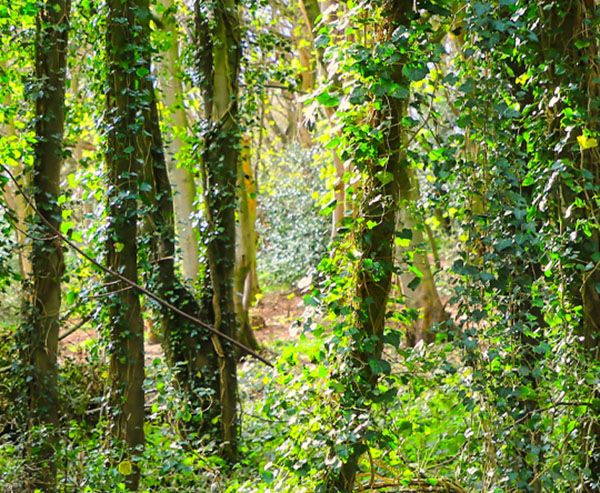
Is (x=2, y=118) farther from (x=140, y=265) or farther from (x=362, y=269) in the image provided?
(x=362, y=269)

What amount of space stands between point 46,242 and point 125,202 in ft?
2.18

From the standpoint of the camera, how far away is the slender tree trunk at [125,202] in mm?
5223

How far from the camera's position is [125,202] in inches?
206

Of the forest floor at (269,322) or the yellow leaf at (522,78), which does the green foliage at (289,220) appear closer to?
the forest floor at (269,322)

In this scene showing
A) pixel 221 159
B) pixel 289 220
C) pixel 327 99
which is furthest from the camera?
pixel 289 220

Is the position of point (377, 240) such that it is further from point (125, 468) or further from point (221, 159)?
point (221, 159)

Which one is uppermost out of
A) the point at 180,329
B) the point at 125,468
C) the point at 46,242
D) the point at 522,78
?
the point at 522,78

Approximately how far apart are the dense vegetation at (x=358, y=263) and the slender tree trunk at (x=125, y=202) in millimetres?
16

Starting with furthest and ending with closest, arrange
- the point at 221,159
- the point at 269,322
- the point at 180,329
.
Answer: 1. the point at 269,322
2. the point at 180,329
3. the point at 221,159

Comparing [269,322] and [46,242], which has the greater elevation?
[46,242]

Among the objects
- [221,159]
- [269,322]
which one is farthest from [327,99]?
[269,322]

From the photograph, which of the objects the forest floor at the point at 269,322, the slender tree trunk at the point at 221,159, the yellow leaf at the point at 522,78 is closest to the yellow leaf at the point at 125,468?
the slender tree trunk at the point at 221,159

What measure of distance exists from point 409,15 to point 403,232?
911 mm

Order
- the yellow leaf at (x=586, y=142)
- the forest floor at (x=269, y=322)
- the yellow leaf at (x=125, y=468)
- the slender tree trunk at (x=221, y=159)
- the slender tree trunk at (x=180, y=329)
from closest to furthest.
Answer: the yellow leaf at (x=586, y=142) → the yellow leaf at (x=125, y=468) → the slender tree trunk at (x=221, y=159) → the slender tree trunk at (x=180, y=329) → the forest floor at (x=269, y=322)
